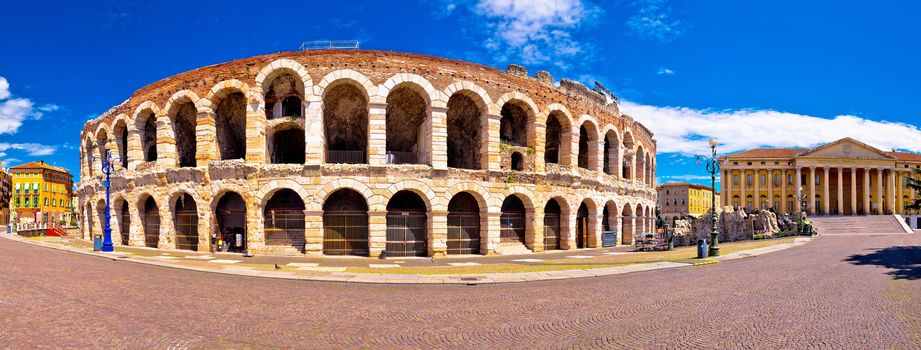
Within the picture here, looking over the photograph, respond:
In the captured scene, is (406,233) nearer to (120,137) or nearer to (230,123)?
(230,123)

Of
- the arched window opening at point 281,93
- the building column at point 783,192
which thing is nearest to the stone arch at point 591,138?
the arched window opening at point 281,93

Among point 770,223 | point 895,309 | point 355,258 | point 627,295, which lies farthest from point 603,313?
point 770,223

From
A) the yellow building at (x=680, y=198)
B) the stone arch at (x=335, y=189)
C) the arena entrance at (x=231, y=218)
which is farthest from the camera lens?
the yellow building at (x=680, y=198)

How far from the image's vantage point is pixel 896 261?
766 inches

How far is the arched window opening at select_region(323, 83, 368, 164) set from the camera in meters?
26.5

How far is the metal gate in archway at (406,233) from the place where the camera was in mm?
25047

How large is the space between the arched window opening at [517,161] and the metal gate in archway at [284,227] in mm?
12222

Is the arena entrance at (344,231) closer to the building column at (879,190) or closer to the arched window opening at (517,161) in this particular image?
the arched window opening at (517,161)

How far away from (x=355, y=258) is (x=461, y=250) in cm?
583

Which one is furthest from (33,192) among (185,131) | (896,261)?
(896,261)

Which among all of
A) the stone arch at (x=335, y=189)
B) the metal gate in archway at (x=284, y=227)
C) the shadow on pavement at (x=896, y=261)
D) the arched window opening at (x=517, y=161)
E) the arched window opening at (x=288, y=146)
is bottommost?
the shadow on pavement at (x=896, y=261)

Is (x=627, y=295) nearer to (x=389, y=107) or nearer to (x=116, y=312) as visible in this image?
(x=116, y=312)

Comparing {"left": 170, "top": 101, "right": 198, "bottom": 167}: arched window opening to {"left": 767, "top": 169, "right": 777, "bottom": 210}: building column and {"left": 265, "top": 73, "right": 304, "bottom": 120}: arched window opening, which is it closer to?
{"left": 265, "top": 73, "right": 304, "bottom": 120}: arched window opening

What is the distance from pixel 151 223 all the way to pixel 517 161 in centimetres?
2308
